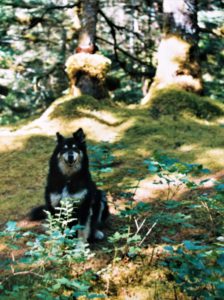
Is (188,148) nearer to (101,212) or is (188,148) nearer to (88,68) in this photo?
(101,212)

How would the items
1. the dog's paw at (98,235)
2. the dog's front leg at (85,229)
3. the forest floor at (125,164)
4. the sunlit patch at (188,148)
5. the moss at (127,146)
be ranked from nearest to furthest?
the forest floor at (125,164), the dog's front leg at (85,229), the dog's paw at (98,235), the moss at (127,146), the sunlit patch at (188,148)

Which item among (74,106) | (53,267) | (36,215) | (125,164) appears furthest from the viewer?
(74,106)

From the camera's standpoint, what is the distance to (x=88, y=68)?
10.5 meters

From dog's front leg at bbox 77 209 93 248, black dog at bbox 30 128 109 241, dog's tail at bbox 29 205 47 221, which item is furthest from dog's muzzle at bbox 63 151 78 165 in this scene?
dog's tail at bbox 29 205 47 221

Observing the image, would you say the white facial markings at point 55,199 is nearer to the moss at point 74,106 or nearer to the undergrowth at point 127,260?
the undergrowth at point 127,260

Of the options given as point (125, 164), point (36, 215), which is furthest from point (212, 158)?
point (36, 215)

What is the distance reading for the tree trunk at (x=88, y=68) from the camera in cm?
1051

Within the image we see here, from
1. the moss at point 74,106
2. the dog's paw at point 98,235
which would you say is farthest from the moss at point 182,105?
the dog's paw at point 98,235

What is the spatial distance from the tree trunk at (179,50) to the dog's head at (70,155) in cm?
526

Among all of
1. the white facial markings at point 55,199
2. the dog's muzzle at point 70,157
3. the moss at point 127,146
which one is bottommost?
the moss at point 127,146

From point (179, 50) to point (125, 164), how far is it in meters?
3.80

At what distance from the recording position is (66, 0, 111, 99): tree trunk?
10.5 metres

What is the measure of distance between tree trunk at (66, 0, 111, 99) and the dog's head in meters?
5.30

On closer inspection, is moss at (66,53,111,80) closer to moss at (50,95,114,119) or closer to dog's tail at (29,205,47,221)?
moss at (50,95,114,119)
